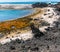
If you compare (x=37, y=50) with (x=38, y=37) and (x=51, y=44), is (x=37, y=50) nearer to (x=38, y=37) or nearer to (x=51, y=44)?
(x=51, y=44)

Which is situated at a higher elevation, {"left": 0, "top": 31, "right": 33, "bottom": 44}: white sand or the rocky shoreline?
the rocky shoreline

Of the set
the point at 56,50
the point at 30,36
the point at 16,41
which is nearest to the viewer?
the point at 56,50

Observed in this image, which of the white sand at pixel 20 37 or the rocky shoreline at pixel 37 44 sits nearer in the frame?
the rocky shoreline at pixel 37 44

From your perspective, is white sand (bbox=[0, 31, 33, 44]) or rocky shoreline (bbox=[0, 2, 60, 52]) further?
white sand (bbox=[0, 31, 33, 44])

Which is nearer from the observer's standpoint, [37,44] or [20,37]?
[37,44]

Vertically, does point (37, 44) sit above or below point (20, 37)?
above

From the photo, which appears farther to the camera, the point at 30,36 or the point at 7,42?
the point at 30,36

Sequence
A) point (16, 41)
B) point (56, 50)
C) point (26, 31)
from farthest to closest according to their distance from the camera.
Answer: point (26, 31)
point (16, 41)
point (56, 50)

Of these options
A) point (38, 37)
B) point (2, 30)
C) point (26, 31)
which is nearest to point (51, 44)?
point (38, 37)

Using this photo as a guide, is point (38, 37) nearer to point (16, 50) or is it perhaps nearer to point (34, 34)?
point (34, 34)

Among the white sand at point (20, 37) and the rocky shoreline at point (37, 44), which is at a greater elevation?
the rocky shoreline at point (37, 44)
